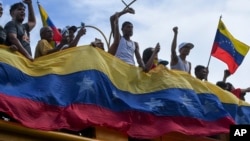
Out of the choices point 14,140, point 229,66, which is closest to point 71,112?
point 14,140

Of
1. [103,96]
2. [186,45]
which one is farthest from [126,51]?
[186,45]

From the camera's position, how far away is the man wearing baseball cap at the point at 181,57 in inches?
404

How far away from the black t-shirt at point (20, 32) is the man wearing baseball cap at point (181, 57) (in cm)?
278

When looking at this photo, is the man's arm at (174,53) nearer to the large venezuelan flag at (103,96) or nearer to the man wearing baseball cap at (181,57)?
the man wearing baseball cap at (181,57)

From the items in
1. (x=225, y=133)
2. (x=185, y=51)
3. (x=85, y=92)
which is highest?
(x=185, y=51)

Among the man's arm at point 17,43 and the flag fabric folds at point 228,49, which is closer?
the man's arm at point 17,43

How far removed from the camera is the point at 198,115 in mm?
9500

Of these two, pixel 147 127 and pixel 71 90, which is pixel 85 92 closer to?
pixel 71 90

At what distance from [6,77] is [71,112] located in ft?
2.98

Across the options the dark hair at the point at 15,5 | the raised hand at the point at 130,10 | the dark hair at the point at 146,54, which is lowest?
the dark hair at the point at 146,54

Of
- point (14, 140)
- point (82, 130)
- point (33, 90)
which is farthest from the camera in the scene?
point (82, 130)

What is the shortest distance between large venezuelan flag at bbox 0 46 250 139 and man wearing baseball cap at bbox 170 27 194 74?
0.35 metres

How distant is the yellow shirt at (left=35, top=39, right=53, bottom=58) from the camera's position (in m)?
8.59

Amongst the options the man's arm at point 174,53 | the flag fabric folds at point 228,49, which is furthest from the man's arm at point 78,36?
the flag fabric folds at point 228,49
